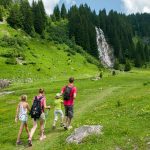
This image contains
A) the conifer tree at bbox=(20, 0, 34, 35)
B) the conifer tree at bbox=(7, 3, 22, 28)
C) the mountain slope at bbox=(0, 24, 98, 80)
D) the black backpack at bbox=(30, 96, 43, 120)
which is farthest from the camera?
the conifer tree at bbox=(20, 0, 34, 35)

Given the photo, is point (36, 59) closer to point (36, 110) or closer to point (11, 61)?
point (11, 61)

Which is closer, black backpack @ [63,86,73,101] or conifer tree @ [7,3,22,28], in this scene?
black backpack @ [63,86,73,101]

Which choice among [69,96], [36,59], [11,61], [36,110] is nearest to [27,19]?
[36,59]

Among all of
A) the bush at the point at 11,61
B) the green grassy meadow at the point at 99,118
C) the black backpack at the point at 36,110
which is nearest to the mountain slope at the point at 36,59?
the bush at the point at 11,61

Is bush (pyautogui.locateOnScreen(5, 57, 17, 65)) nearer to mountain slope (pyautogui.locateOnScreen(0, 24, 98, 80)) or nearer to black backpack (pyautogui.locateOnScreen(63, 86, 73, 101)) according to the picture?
mountain slope (pyautogui.locateOnScreen(0, 24, 98, 80))

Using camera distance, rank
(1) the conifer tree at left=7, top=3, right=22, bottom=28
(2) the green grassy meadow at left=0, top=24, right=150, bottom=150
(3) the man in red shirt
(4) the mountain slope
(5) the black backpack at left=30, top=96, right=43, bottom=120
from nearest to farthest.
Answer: (2) the green grassy meadow at left=0, top=24, right=150, bottom=150, (5) the black backpack at left=30, top=96, right=43, bottom=120, (3) the man in red shirt, (4) the mountain slope, (1) the conifer tree at left=7, top=3, right=22, bottom=28

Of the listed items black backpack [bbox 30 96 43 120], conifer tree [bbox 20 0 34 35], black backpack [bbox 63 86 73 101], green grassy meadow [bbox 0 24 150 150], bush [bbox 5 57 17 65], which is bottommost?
green grassy meadow [bbox 0 24 150 150]

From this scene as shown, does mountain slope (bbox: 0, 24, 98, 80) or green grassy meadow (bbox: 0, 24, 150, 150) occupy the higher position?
mountain slope (bbox: 0, 24, 98, 80)

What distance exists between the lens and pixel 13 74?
9462cm

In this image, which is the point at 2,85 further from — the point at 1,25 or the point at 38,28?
the point at 38,28

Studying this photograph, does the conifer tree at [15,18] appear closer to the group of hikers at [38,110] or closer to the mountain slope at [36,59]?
the mountain slope at [36,59]

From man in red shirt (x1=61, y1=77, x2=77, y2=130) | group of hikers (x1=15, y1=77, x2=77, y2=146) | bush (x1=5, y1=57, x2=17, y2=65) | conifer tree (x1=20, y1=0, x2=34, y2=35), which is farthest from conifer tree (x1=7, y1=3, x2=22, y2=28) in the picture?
man in red shirt (x1=61, y1=77, x2=77, y2=130)

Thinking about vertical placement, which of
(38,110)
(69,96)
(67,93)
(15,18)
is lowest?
(38,110)

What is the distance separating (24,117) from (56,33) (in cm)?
13536
